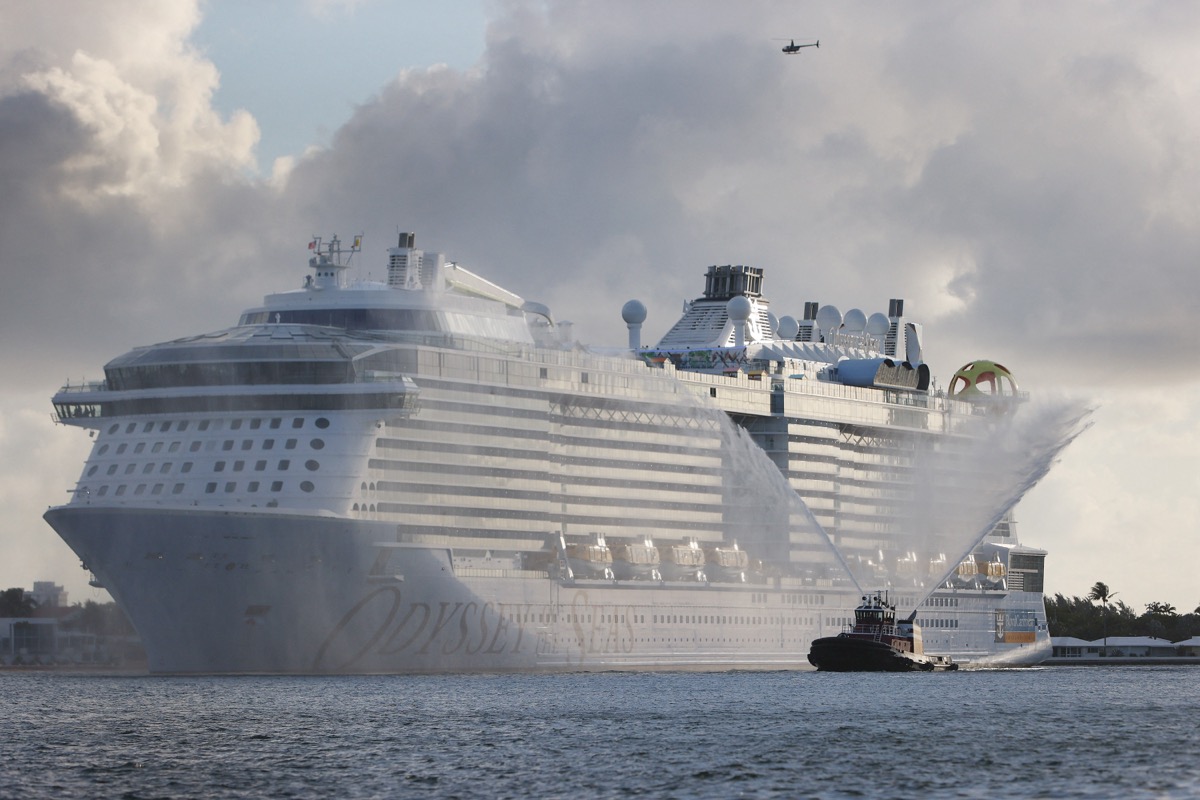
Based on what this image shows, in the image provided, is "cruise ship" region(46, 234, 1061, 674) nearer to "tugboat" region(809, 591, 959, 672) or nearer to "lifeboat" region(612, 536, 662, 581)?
"lifeboat" region(612, 536, 662, 581)

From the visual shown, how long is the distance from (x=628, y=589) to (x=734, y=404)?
606 inches

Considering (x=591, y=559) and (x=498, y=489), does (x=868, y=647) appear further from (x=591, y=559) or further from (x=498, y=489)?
(x=498, y=489)

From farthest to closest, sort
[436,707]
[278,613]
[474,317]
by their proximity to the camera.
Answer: [474,317]
[278,613]
[436,707]

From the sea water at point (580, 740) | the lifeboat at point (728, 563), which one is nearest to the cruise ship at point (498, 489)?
the lifeboat at point (728, 563)

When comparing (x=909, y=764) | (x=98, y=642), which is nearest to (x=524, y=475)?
(x=98, y=642)

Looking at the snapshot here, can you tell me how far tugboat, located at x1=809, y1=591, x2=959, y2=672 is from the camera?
338ft

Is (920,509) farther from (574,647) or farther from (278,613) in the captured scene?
(278,613)

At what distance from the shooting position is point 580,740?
66500 mm

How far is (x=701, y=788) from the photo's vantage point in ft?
180

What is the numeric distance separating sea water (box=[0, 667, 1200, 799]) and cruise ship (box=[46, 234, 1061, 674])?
148 inches

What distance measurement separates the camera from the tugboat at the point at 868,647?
103 m

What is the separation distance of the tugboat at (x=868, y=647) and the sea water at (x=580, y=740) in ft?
26.1

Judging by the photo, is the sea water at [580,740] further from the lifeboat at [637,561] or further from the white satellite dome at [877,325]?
the white satellite dome at [877,325]

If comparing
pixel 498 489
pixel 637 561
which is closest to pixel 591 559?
pixel 637 561
